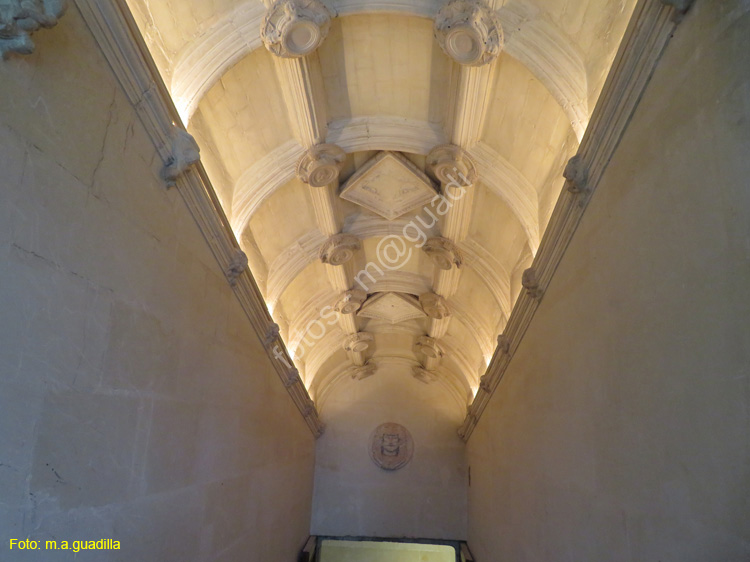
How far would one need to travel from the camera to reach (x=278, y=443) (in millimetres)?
8492

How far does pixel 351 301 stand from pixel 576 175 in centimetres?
630

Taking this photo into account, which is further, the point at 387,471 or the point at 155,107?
the point at 387,471

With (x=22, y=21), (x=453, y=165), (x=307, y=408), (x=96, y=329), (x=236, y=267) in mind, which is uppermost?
(x=453, y=165)

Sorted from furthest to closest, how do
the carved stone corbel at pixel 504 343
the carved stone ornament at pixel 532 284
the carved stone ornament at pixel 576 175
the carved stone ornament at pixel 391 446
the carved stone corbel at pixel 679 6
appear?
the carved stone ornament at pixel 391 446 → the carved stone corbel at pixel 504 343 → the carved stone ornament at pixel 532 284 → the carved stone ornament at pixel 576 175 → the carved stone corbel at pixel 679 6

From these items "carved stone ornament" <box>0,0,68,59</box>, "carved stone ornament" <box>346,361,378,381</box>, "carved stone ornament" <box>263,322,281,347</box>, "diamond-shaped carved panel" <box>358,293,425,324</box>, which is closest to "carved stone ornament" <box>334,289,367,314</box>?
"diamond-shaped carved panel" <box>358,293,425,324</box>

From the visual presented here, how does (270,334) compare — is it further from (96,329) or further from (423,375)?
(423,375)

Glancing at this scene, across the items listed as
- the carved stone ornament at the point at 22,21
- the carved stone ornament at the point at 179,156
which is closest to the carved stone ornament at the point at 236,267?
the carved stone ornament at the point at 179,156

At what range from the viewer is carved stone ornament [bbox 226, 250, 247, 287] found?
548 centimetres

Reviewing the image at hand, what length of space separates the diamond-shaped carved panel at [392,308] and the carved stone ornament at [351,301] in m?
0.69

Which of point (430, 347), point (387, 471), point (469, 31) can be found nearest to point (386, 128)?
point (469, 31)

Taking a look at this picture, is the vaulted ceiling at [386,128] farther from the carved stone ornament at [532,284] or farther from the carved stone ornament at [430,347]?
the carved stone ornament at [430,347]

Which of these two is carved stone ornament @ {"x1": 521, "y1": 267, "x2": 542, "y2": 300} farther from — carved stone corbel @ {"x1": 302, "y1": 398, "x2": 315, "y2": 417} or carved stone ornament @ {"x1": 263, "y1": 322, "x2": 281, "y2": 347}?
carved stone corbel @ {"x1": 302, "y1": 398, "x2": 315, "y2": 417}

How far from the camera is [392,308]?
11.2m

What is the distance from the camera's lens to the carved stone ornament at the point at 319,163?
621cm
